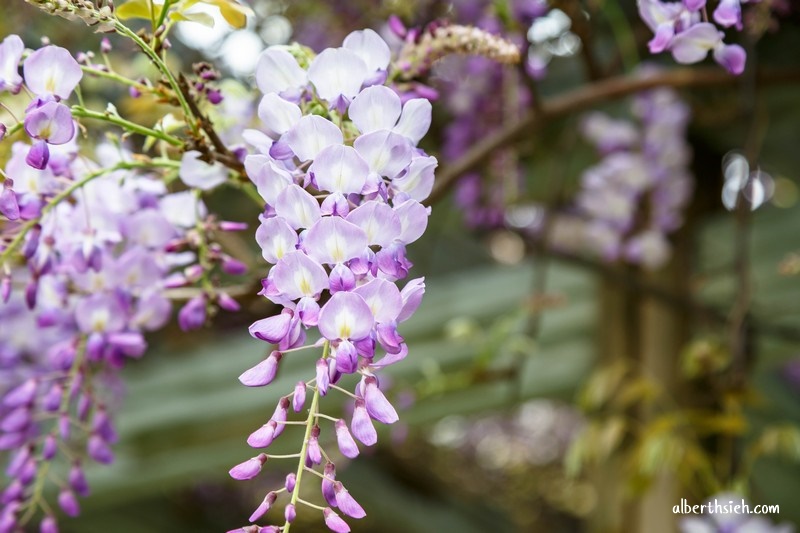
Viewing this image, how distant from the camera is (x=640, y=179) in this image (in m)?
1.03

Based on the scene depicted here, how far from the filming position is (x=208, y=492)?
98.7 inches

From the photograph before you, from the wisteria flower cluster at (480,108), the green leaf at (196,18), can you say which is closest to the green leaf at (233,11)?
the green leaf at (196,18)

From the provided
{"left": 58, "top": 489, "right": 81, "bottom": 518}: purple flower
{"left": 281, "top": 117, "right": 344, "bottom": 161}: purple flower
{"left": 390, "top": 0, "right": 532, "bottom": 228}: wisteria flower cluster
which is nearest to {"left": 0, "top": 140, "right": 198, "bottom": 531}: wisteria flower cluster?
{"left": 58, "top": 489, "right": 81, "bottom": 518}: purple flower

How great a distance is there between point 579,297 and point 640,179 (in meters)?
0.29

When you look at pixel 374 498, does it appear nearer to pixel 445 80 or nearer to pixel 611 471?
pixel 611 471

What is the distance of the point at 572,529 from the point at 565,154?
2226 mm

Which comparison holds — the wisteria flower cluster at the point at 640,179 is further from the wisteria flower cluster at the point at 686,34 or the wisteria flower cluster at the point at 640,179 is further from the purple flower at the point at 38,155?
the purple flower at the point at 38,155

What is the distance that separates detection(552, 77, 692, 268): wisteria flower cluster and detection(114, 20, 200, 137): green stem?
2.38ft

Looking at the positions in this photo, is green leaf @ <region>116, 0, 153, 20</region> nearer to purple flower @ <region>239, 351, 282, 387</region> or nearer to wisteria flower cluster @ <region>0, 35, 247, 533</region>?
wisteria flower cluster @ <region>0, 35, 247, 533</region>

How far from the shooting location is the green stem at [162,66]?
0.35 metres

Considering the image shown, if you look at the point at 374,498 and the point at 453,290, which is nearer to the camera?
the point at 453,290

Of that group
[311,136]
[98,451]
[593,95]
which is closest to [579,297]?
[593,95]

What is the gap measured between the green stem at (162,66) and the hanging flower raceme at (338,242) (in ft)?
0.12

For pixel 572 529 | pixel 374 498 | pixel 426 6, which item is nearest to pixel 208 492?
pixel 374 498
